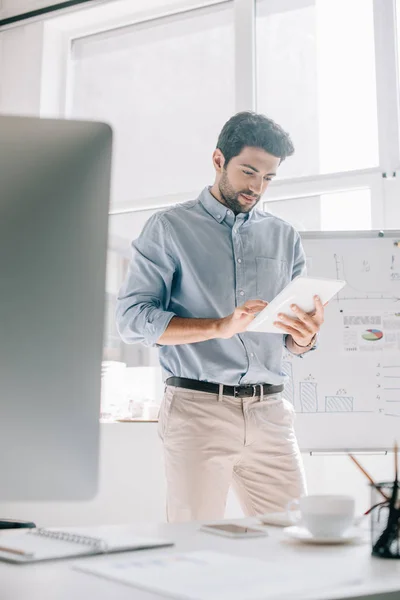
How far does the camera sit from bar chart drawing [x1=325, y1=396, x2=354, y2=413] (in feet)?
8.38

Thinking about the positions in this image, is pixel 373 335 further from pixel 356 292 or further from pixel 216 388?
pixel 216 388

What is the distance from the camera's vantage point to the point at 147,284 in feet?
6.48

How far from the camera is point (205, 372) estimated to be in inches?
74.4

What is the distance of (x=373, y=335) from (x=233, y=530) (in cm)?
168

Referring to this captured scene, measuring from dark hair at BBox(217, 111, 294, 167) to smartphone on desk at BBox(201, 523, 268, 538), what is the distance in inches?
49.9

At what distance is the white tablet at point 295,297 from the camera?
5.32 feet

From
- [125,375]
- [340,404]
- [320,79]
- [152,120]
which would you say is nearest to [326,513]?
[340,404]

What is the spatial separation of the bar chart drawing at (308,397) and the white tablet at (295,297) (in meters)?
0.85

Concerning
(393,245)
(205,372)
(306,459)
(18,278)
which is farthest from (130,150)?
(18,278)

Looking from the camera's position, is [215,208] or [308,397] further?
[308,397]

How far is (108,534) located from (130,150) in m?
2.92

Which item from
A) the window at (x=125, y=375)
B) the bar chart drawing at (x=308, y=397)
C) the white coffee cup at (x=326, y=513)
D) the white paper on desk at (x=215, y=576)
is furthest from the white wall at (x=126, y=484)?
the white paper on desk at (x=215, y=576)

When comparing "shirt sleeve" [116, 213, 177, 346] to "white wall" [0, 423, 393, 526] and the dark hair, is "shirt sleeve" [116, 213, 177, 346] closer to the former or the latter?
the dark hair

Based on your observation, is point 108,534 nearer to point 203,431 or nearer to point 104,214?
Answer: point 104,214
